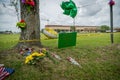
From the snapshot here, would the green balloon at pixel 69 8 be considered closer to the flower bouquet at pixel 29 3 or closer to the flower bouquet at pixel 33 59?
the flower bouquet at pixel 29 3

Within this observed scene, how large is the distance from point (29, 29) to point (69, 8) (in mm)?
2058

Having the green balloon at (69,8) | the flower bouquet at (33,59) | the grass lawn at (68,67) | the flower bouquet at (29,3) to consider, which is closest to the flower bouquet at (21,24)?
the flower bouquet at (29,3)

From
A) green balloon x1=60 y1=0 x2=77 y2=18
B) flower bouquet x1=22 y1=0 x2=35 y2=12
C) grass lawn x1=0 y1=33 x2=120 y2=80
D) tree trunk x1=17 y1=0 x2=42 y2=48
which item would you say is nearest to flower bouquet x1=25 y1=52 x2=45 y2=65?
grass lawn x1=0 y1=33 x2=120 y2=80

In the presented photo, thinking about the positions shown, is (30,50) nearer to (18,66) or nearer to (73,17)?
(18,66)

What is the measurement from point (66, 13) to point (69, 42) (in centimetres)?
138

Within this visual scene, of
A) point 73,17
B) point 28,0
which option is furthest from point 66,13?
point 28,0

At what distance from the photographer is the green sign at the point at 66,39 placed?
6734 mm

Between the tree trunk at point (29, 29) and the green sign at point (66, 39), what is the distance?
0.77 m

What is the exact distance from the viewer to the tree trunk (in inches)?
261

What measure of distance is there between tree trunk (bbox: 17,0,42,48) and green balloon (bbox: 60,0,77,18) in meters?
1.49

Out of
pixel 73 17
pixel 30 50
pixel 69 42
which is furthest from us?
pixel 73 17

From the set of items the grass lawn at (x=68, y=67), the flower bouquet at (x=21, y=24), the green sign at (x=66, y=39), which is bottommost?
the grass lawn at (x=68, y=67)

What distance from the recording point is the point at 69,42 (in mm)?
7180

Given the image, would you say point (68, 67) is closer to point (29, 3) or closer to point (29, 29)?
point (29, 29)
